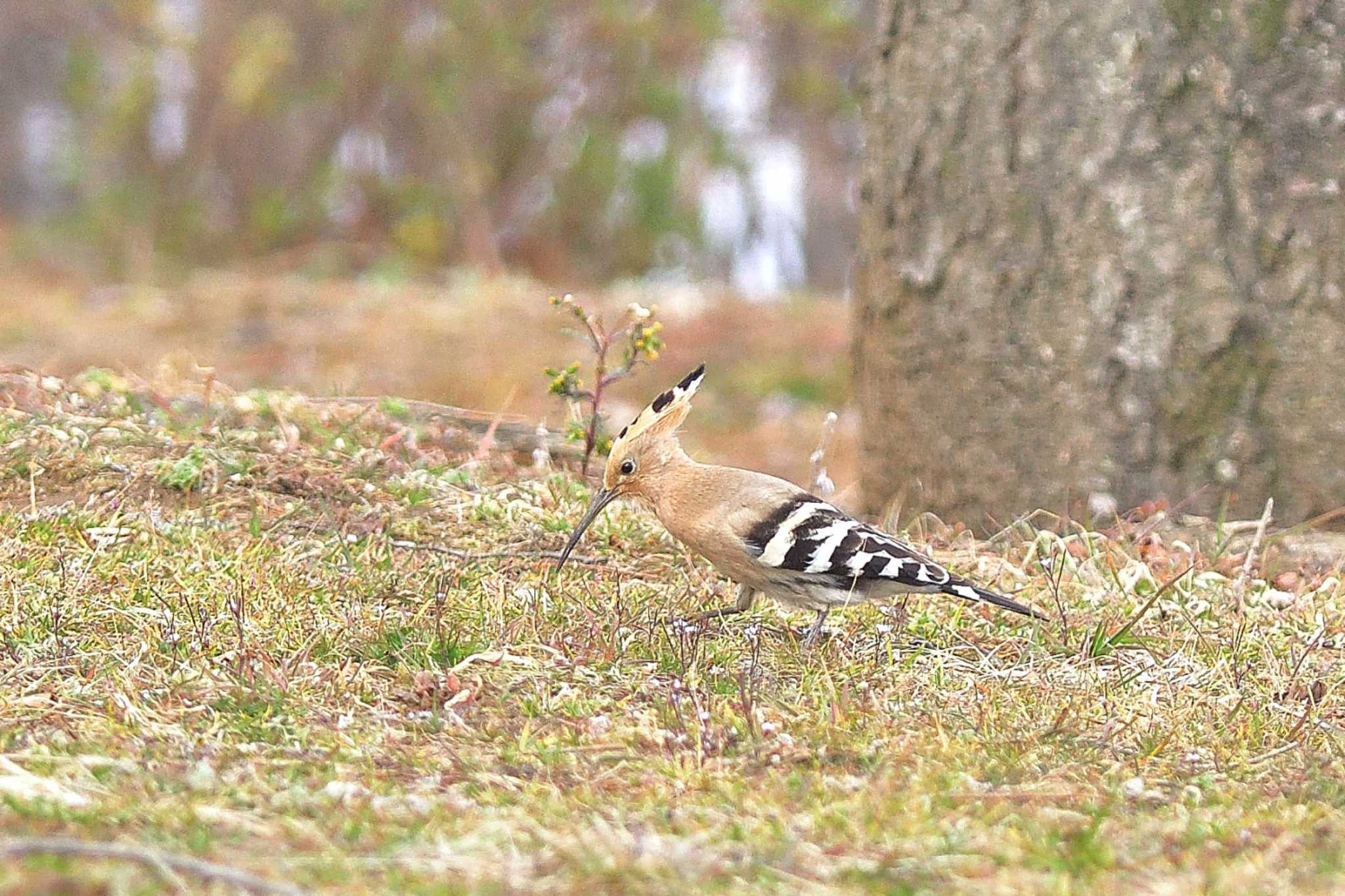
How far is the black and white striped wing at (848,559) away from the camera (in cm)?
356

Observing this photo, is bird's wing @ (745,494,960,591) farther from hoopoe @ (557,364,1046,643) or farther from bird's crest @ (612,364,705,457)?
bird's crest @ (612,364,705,457)

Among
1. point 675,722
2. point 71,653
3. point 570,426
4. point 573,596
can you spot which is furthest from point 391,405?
point 675,722

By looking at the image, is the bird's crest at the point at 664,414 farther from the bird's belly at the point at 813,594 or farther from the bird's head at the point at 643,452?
the bird's belly at the point at 813,594

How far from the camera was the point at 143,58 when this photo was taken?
11531 mm

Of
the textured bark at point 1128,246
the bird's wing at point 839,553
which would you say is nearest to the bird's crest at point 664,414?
the bird's wing at point 839,553

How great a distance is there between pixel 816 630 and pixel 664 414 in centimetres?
70

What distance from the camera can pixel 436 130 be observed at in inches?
454

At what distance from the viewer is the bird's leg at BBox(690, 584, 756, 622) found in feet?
12.1

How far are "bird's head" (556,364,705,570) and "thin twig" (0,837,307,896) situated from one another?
187 cm

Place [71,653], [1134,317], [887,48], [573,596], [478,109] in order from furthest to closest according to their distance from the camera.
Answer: [478,109]
[887,48]
[1134,317]
[573,596]
[71,653]

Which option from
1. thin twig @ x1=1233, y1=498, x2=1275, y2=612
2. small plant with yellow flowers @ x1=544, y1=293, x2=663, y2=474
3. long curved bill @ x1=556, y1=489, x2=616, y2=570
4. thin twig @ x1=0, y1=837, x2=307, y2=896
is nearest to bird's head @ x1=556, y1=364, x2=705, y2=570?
long curved bill @ x1=556, y1=489, x2=616, y2=570

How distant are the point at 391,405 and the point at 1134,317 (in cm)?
227

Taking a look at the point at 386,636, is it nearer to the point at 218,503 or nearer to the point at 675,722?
the point at 675,722

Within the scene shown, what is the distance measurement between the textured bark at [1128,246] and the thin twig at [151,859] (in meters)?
3.28
